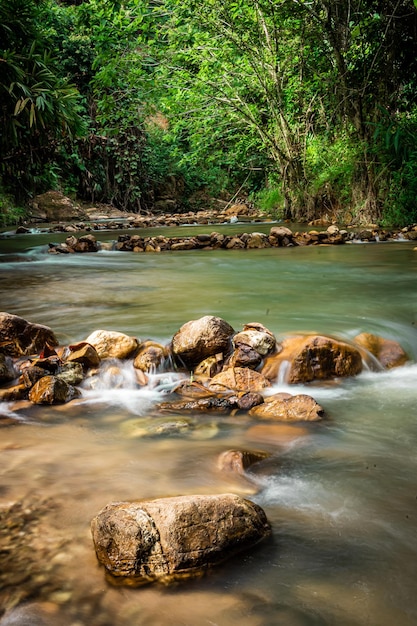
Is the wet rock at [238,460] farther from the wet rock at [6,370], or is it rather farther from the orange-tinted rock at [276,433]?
the wet rock at [6,370]

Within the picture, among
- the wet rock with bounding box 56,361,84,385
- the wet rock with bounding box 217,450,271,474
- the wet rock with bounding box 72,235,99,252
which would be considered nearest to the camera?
the wet rock with bounding box 217,450,271,474

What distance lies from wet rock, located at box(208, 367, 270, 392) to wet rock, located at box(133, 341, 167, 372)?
0.41m

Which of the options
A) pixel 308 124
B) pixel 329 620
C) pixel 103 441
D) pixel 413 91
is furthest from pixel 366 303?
pixel 308 124

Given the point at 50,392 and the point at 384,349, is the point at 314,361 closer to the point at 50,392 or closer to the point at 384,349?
the point at 384,349

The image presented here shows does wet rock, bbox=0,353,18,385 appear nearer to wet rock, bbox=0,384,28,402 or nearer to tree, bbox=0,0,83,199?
wet rock, bbox=0,384,28,402

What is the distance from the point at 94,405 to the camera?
9.29 ft

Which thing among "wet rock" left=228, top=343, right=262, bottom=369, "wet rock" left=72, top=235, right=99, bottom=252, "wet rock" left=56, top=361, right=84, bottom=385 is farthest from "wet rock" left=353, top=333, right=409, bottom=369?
"wet rock" left=72, top=235, right=99, bottom=252

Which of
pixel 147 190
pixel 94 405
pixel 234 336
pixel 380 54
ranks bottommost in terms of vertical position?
pixel 94 405

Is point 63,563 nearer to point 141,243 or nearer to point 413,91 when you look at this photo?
point 141,243

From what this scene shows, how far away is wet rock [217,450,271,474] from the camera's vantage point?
208cm

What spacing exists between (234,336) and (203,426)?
0.97 m

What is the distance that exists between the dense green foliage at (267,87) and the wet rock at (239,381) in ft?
19.2

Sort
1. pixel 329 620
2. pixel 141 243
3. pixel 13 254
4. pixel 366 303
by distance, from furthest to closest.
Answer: pixel 141 243 → pixel 13 254 → pixel 366 303 → pixel 329 620

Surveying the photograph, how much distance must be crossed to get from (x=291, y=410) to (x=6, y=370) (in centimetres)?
156
